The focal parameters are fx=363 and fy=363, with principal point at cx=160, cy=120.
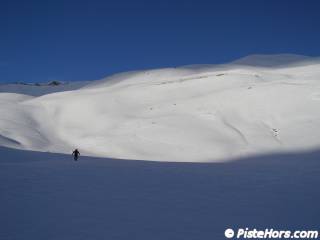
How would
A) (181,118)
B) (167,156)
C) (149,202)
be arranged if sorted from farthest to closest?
(181,118) → (167,156) → (149,202)

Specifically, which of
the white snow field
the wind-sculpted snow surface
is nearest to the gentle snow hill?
the white snow field

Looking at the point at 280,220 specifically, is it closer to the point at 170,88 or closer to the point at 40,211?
the point at 40,211

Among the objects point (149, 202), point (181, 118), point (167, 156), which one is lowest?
point (149, 202)

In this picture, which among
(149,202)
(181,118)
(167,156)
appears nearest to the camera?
(149,202)

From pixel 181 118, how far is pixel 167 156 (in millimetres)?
5457

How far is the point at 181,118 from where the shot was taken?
25.1m

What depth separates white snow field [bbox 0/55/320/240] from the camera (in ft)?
21.9

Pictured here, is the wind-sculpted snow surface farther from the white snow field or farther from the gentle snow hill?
the gentle snow hill

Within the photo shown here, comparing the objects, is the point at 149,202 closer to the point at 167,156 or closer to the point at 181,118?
the point at 167,156

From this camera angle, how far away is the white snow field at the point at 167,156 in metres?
6.69

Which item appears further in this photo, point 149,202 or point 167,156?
point 167,156

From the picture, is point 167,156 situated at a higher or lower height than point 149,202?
higher

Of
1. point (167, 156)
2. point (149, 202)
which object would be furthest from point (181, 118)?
point (149, 202)

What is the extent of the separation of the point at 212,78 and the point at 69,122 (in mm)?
13528
